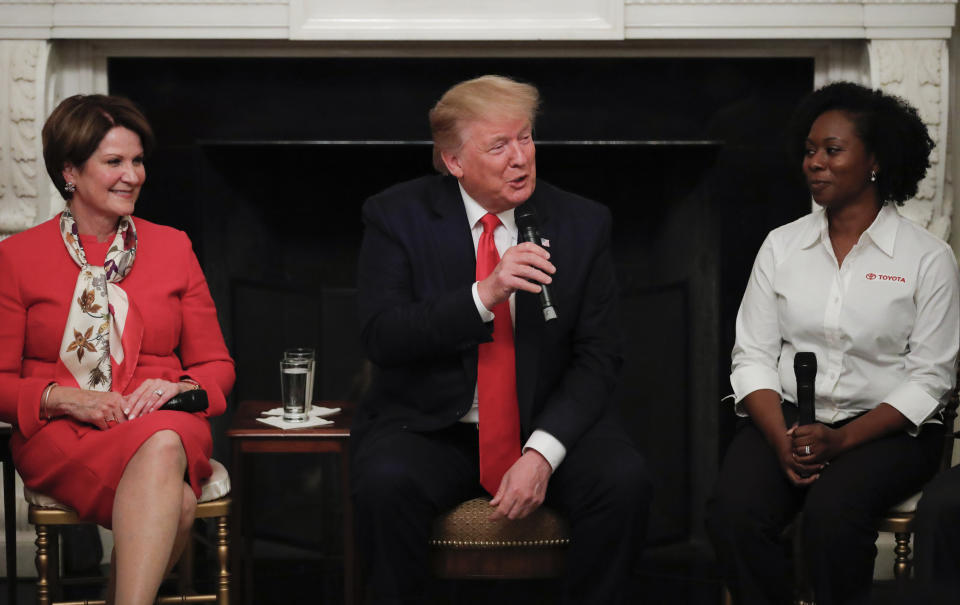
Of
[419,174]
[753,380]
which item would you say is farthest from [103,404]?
[419,174]

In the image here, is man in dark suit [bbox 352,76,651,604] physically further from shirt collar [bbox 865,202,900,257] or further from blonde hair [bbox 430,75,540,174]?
shirt collar [bbox 865,202,900,257]

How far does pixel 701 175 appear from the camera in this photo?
11.4 ft

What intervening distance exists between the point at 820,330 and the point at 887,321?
14cm

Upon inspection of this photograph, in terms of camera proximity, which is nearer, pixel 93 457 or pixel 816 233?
pixel 93 457

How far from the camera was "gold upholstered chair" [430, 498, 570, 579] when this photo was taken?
7.37ft

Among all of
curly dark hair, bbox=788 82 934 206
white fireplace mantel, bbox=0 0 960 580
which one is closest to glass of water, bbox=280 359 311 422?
white fireplace mantel, bbox=0 0 960 580

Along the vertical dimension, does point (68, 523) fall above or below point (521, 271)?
below

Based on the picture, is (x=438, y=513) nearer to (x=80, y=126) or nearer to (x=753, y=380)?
(x=753, y=380)

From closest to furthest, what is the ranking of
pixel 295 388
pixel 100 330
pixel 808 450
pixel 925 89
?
pixel 808 450 < pixel 100 330 < pixel 295 388 < pixel 925 89

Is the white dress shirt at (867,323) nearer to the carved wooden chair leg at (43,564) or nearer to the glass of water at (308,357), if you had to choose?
the glass of water at (308,357)

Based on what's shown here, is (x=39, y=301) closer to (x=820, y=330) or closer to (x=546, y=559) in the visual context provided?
(x=546, y=559)

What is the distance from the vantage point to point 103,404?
2361 millimetres

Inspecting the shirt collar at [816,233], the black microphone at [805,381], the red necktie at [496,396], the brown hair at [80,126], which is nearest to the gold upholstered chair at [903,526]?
the black microphone at [805,381]

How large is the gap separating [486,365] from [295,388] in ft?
2.00
